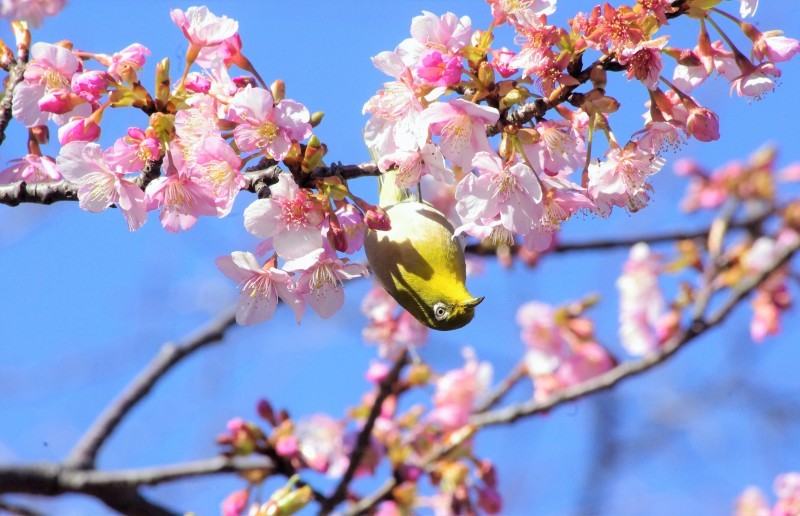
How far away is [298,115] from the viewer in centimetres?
189

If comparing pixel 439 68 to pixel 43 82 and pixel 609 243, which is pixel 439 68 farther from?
pixel 609 243

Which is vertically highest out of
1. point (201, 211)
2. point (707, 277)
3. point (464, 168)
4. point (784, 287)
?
point (201, 211)

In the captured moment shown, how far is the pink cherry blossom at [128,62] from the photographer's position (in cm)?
196

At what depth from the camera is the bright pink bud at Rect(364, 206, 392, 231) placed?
1903 mm

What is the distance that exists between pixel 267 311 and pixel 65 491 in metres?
1.64

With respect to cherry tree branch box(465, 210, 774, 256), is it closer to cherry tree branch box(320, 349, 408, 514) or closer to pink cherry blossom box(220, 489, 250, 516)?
cherry tree branch box(320, 349, 408, 514)

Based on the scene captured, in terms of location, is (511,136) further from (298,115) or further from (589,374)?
(589,374)

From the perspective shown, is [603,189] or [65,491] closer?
[603,189]

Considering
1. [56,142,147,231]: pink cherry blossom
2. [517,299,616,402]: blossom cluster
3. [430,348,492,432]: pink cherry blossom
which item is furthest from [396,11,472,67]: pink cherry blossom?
[517,299,616,402]: blossom cluster

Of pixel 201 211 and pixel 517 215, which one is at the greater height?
pixel 201 211

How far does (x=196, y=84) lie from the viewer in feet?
6.52

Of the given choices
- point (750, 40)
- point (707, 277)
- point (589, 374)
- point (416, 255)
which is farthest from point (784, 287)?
point (416, 255)

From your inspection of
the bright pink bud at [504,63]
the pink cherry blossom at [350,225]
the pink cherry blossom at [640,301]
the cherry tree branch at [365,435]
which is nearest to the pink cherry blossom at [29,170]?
the pink cherry blossom at [350,225]

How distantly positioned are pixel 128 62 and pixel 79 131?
0.20 meters
